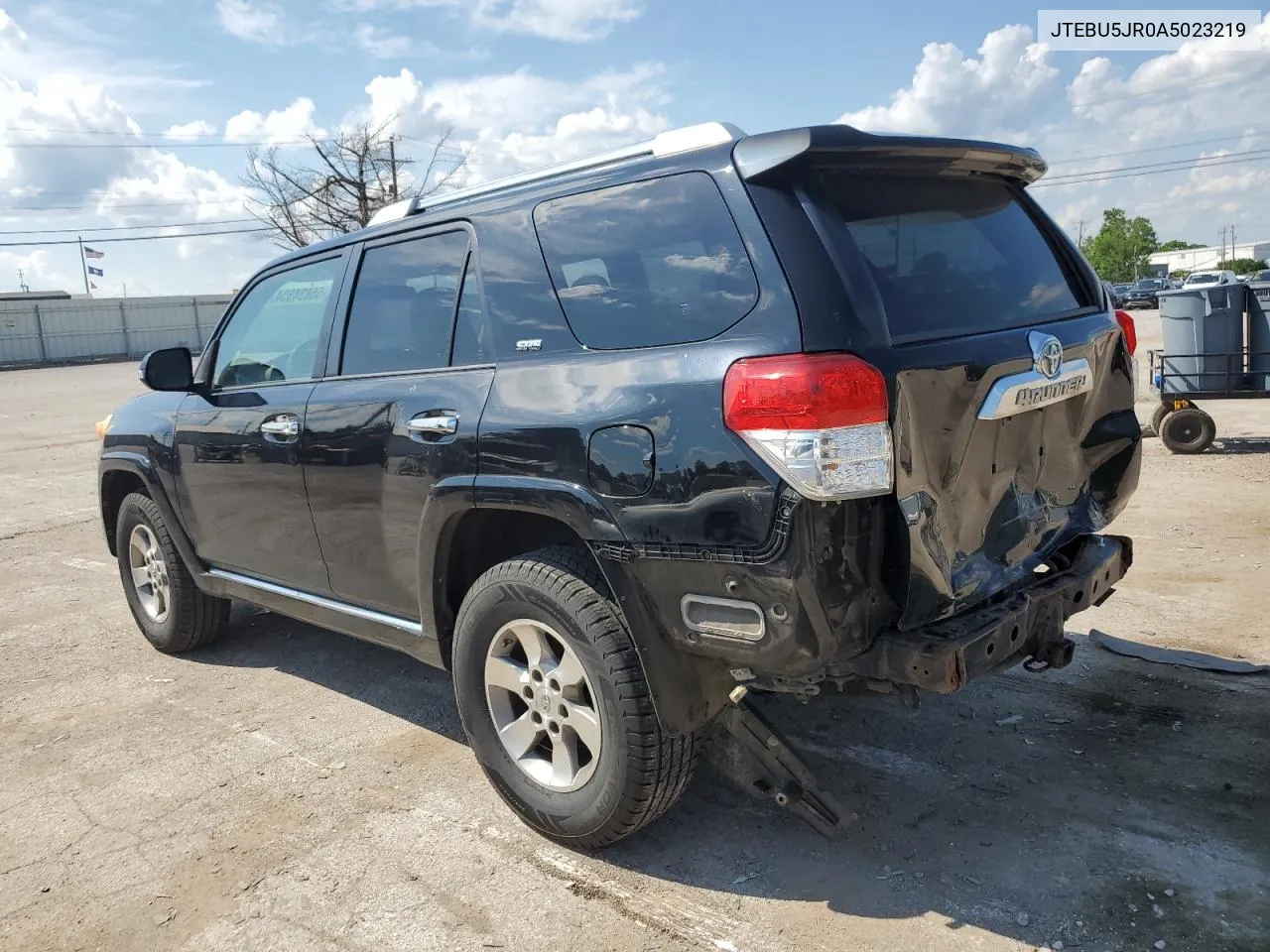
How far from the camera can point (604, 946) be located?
2.68m

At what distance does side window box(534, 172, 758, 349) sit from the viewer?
2680mm

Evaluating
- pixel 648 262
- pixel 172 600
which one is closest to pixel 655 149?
pixel 648 262

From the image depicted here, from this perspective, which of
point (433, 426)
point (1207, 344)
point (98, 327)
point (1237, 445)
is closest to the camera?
point (433, 426)

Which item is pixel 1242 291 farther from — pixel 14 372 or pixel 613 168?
pixel 14 372

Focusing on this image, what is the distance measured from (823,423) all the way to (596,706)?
1.10m

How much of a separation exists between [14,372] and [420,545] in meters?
40.4

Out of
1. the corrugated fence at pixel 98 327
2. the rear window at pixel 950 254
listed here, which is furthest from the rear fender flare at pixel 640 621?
the corrugated fence at pixel 98 327

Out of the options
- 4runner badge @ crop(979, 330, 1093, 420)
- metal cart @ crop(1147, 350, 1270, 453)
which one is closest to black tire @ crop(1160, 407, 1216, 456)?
metal cart @ crop(1147, 350, 1270, 453)

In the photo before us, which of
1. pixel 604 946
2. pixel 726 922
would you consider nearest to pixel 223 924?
pixel 604 946

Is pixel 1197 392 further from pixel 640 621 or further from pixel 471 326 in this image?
pixel 640 621

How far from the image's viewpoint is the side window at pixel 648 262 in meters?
2.68

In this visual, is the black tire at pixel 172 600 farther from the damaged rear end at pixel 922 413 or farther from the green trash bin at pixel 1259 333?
the green trash bin at pixel 1259 333

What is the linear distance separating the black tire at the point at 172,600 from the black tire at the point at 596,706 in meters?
2.40

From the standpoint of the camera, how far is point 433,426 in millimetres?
3287
